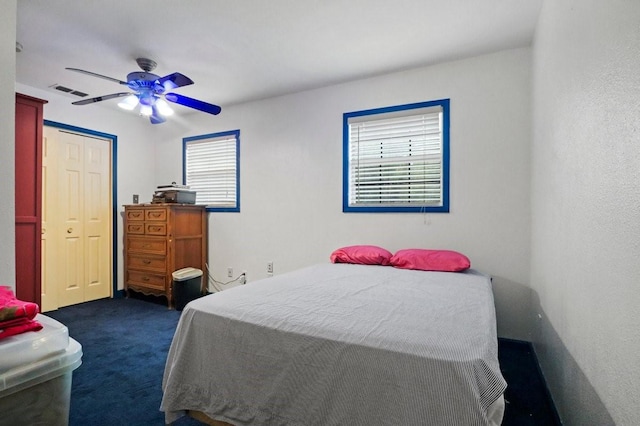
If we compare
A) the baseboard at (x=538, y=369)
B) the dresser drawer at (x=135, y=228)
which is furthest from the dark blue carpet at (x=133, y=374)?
the dresser drawer at (x=135, y=228)

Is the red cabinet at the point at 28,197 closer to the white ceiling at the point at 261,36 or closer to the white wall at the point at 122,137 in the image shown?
the white ceiling at the point at 261,36

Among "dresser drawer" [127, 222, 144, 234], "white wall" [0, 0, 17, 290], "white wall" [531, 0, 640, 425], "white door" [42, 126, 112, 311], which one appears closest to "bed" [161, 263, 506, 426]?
"white wall" [531, 0, 640, 425]

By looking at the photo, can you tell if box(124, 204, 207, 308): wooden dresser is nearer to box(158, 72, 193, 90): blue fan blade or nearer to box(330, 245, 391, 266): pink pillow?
box(158, 72, 193, 90): blue fan blade

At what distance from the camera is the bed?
1.03m

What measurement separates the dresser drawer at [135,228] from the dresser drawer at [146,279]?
0.53 meters

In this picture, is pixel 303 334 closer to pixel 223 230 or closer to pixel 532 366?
pixel 532 366

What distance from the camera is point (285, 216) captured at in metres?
3.81

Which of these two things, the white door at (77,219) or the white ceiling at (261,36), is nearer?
the white ceiling at (261,36)

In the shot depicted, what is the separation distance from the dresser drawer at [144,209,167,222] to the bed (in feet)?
8.13

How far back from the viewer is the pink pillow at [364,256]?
9.49ft

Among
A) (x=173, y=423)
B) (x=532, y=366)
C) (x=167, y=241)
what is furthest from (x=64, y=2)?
(x=532, y=366)

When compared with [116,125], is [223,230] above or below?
below

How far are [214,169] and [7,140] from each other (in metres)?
2.78

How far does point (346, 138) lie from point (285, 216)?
1.16 meters
